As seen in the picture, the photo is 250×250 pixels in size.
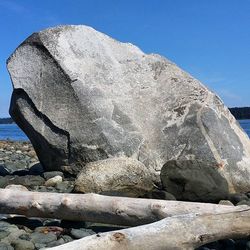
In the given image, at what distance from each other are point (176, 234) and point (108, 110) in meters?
5.26

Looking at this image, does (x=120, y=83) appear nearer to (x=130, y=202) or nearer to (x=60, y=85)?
(x=60, y=85)

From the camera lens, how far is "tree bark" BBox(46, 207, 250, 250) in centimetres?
374

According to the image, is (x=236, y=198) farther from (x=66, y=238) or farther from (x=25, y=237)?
(x=25, y=237)

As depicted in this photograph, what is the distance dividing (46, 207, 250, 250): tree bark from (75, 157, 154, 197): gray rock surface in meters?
2.89

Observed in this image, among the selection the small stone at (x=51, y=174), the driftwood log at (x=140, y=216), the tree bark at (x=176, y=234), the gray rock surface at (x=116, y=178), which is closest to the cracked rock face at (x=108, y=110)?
the small stone at (x=51, y=174)

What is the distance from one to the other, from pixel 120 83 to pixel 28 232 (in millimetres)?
4828

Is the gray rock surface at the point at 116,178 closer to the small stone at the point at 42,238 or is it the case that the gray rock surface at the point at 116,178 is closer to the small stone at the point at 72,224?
the small stone at the point at 72,224

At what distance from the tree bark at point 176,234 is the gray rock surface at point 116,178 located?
2.89 metres

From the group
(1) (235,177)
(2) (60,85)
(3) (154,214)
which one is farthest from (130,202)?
(2) (60,85)

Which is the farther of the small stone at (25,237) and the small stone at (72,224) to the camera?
the small stone at (72,224)

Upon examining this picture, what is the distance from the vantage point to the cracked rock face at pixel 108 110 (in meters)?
8.67

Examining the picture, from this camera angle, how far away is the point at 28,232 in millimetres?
5316

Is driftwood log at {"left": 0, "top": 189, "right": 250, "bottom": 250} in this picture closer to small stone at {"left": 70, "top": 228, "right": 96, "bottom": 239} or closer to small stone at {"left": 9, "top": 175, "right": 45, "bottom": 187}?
small stone at {"left": 70, "top": 228, "right": 96, "bottom": 239}

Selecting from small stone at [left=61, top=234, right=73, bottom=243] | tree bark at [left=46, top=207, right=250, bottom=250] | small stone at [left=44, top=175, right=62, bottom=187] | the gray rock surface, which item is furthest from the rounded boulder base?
tree bark at [left=46, top=207, right=250, bottom=250]
